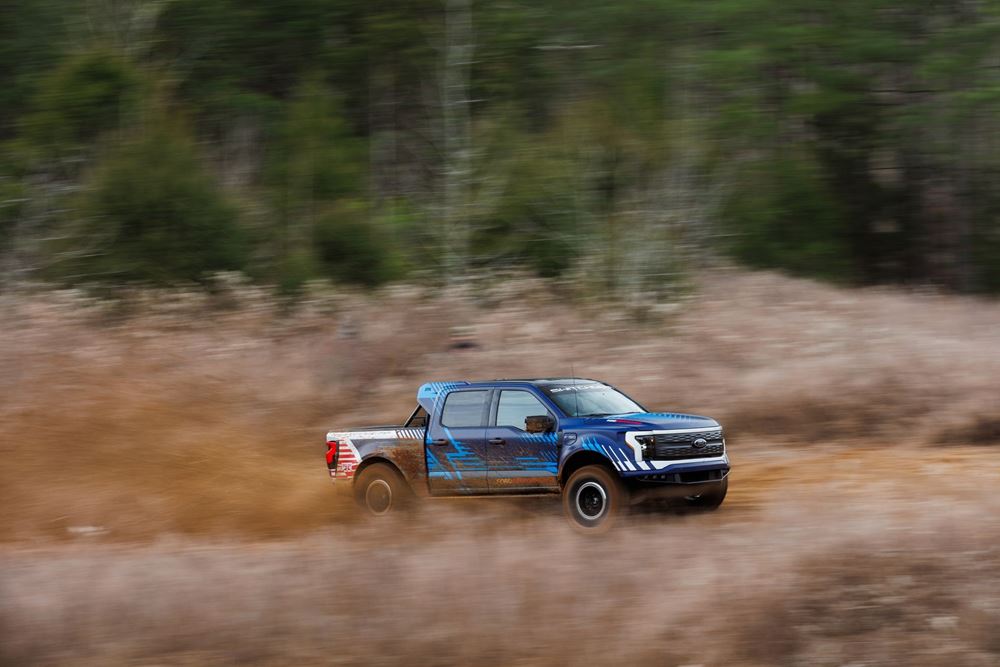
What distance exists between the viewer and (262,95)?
33.0 meters

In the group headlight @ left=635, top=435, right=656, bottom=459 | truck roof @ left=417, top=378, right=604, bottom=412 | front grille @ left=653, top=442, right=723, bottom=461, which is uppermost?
truck roof @ left=417, top=378, right=604, bottom=412

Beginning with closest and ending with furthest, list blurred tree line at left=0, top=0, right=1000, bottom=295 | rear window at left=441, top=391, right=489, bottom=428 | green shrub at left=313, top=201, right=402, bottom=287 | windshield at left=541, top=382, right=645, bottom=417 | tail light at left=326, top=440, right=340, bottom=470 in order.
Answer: windshield at left=541, top=382, right=645, bottom=417 → rear window at left=441, top=391, right=489, bottom=428 → tail light at left=326, top=440, right=340, bottom=470 → blurred tree line at left=0, top=0, right=1000, bottom=295 → green shrub at left=313, top=201, right=402, bottom=287

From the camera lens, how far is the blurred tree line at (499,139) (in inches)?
1016

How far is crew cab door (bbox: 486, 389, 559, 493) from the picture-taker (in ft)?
36.1

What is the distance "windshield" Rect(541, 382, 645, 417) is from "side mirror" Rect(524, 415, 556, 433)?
0.22m

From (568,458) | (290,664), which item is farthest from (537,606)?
(568,458)

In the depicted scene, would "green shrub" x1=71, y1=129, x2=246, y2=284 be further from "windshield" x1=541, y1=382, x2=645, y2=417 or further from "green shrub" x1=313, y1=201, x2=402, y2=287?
"windshield" x1=541, y1=382, x2=645, y2=417

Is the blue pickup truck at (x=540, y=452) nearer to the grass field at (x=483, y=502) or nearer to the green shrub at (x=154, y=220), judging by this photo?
the grass field at (x=483, y=502)

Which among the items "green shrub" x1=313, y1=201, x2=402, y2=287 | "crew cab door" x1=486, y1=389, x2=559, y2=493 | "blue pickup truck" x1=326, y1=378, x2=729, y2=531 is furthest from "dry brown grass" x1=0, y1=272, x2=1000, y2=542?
"crew cab door" x1=486, y1=389, x2=559, y2=493

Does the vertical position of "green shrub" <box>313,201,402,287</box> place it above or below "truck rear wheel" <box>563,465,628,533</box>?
above

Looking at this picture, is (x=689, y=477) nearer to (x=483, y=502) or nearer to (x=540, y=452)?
(x=540, y=452)

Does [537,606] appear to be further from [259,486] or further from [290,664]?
[259,486]

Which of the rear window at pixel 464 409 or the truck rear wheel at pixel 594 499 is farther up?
the rear window at pixel 464 409

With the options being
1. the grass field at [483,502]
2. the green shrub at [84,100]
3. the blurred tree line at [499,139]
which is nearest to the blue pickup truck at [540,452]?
the grass field at [483,502]
